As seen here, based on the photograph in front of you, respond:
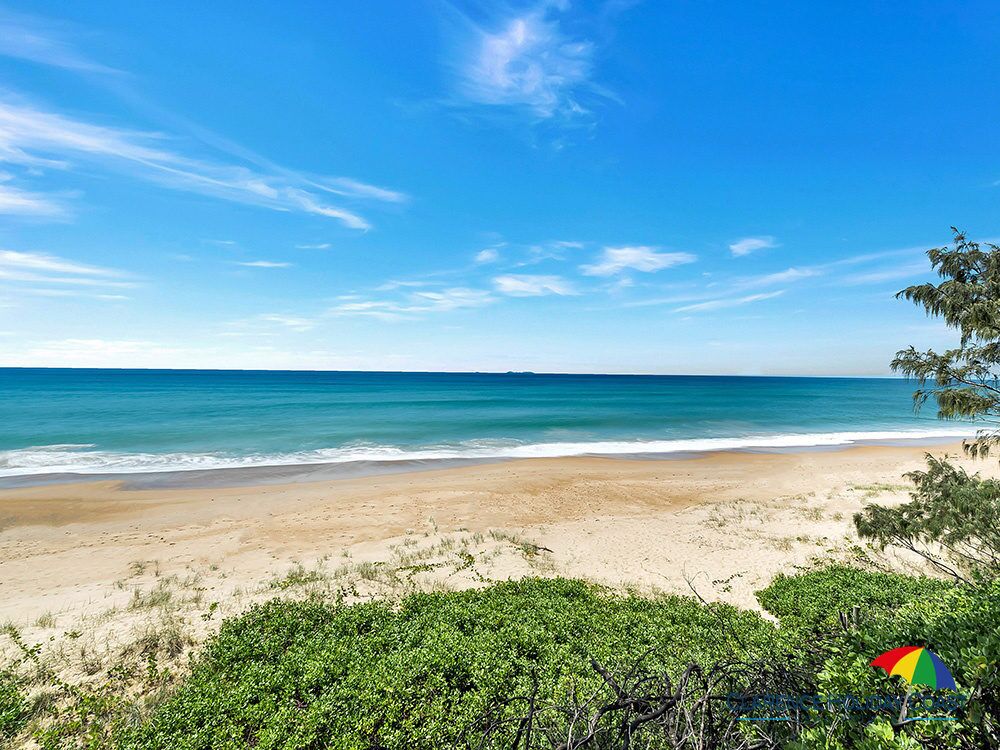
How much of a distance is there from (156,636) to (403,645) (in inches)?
193

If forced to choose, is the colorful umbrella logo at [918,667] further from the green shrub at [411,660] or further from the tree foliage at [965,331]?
the tree foliage at [965,331]

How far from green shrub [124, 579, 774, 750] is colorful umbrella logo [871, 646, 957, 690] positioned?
192 cm

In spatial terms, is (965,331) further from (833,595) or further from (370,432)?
(370,432)

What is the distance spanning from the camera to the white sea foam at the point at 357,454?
2538cm

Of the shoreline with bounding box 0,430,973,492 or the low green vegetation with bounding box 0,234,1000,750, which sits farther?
the shoreline with bounding box 0,430,973,492

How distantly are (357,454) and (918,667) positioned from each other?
30.2 m

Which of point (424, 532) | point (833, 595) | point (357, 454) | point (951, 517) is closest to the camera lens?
point (833, 595)

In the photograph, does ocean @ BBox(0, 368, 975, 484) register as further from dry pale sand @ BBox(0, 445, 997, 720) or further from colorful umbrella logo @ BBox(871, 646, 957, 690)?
colorful umbrella logo @ BBox(871, 646, 957, 690)

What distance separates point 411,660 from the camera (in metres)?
6.01

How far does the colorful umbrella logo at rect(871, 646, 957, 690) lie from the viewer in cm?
280

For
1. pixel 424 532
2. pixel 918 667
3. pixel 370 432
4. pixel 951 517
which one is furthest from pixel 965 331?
pixel 370 432

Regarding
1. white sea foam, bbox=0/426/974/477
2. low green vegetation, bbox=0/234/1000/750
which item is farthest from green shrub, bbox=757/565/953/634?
white sea foam, bbox=0/426/974/477

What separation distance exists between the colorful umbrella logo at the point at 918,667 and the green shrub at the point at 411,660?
1.92m

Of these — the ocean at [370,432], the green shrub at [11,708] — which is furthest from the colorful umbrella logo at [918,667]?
the ocean at [370,432]
